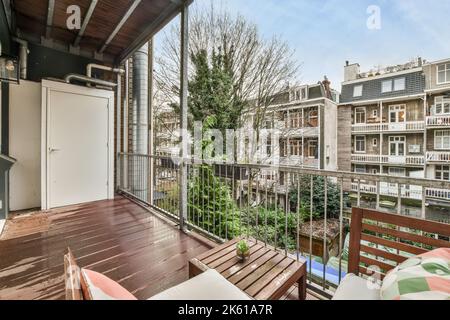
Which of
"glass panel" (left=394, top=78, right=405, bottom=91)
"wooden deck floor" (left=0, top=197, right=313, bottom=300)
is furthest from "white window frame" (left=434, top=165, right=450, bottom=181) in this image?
"wooden deck floor" (left=0, top=197, right=313, bottom=300)

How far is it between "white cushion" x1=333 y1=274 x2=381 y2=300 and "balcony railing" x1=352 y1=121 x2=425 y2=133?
23.9 feet

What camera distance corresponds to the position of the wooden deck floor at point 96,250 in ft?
6.06

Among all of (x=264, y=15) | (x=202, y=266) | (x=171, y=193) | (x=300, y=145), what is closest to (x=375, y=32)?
(x=264, y=15)

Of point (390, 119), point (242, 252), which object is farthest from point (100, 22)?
point (390, 119)

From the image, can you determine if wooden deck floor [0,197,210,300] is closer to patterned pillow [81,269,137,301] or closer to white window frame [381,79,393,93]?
patterned pillow [81,269,137,301]

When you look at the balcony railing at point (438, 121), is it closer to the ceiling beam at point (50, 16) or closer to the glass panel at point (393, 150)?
the glass panel at point (393, 150)

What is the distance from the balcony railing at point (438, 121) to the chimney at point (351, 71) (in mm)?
3519

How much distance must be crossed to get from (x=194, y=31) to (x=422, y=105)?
719cm

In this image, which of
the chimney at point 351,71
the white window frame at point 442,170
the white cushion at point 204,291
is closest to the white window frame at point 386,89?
the chimney at point 351,71

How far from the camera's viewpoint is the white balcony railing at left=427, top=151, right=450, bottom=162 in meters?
5.47

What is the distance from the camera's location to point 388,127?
7492 mm

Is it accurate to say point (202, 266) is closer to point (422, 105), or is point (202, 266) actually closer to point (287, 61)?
point (287, 61)

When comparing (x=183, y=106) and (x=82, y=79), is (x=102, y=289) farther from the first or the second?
(x=82, y=79)

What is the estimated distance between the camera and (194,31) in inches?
241
